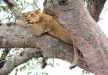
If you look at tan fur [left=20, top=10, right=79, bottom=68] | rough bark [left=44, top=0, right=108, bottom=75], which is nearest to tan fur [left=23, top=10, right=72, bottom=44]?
tan fur [left=20, top=10, right=79, bottom=68]

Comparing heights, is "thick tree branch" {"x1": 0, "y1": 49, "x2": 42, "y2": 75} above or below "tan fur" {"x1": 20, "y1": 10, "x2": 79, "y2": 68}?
below

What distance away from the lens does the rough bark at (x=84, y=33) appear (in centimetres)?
240

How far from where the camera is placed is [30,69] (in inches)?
161

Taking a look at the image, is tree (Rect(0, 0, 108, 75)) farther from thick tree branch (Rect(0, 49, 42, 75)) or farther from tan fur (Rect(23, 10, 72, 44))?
thick tree branch (Rect(0, 49, 42, 75))

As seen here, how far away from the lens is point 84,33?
241cm

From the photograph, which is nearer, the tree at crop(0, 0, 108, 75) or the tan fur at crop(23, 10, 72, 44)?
the tree at crop(0, 0, 108, 75)

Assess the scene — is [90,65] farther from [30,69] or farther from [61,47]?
[30,69]

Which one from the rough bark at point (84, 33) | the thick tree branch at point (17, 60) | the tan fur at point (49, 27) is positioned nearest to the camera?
the rough bark at point (84, 33)

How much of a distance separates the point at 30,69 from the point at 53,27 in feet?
4.75

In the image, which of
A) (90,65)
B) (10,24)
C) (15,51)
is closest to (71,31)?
(90,65)

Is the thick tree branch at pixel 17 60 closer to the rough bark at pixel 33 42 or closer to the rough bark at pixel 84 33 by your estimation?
the rough bark at pixel 33 42

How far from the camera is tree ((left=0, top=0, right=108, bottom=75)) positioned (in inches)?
94.3

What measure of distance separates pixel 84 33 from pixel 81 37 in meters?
0.04

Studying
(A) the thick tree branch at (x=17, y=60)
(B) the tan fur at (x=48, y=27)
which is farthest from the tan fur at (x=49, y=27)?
(A) the thick tree branch at (x=17, y=60)
